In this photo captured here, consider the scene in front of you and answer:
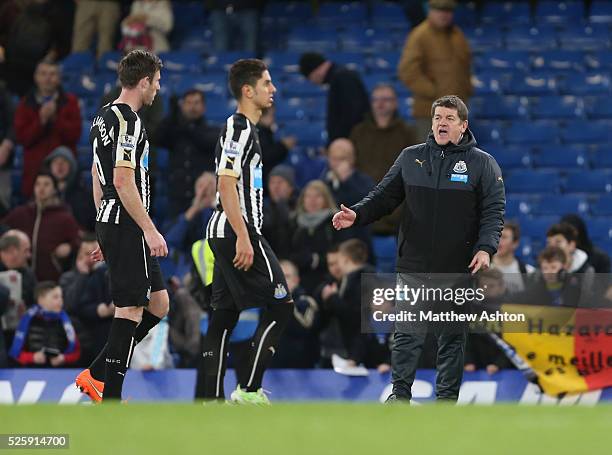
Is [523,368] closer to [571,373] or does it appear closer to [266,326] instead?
[571,373]

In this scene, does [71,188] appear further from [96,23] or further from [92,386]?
[92,386]

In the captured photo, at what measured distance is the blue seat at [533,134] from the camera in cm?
1586

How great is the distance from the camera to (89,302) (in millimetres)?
12297

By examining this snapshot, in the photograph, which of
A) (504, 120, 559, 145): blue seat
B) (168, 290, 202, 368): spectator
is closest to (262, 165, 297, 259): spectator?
(168, 290, 202, 368): spectator

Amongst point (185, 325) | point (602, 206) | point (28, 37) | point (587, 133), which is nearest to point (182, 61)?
point (28, 37)

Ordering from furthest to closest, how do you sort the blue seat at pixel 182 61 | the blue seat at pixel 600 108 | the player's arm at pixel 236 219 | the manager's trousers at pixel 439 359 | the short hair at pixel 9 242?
1. the blue seat at pixel 182 61
2. the blue seat at pixel 600 108
3. the short hair at pixel 9 242
4. the player's arm at pixel 236 219
5. the manager's trousers at pixel 439 359

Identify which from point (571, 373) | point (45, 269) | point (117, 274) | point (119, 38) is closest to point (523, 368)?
point (571, 373)

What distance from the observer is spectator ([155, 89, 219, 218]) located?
570 inches

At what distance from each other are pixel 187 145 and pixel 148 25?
354 cm

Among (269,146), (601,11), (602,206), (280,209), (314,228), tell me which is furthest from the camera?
(601,11)

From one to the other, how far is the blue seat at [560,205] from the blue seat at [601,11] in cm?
375

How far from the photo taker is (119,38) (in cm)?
1842

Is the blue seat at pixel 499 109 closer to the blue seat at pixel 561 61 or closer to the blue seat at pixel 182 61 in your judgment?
the blue seat at pixel 561 61

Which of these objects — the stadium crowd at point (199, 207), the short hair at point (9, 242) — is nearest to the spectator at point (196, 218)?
the stadium crowd at point (199, 207)
